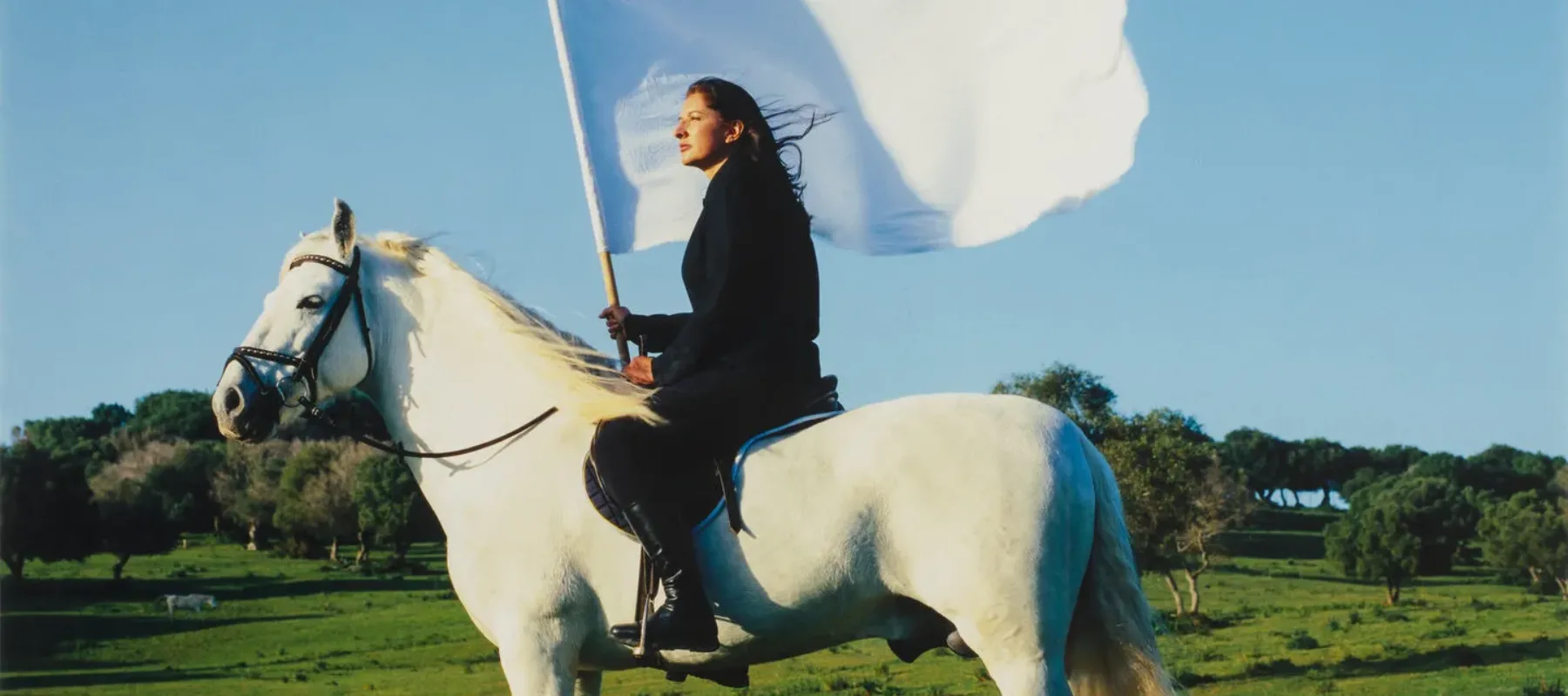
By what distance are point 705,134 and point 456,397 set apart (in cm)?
156

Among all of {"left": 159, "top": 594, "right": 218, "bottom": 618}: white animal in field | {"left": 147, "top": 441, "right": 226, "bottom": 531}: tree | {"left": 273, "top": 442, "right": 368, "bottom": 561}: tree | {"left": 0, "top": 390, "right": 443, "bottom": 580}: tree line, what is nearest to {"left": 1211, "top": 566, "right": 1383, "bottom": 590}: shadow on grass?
{"left": 0, "top": 390, "right": 443, "bottom": 580}: tree line

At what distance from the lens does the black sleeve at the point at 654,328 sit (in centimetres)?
640

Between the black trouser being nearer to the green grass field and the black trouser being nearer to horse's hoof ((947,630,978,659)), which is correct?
horse's hoof ((947,630,978,659))

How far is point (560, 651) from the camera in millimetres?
5785

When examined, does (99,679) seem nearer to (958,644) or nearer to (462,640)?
(462,640)

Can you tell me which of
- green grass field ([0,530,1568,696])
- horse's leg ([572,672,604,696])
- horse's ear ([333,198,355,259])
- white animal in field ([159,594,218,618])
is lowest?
green grass field ([0,530,1568,696])

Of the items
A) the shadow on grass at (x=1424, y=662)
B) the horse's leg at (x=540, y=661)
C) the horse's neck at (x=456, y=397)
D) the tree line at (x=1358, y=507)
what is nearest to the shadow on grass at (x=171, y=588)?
the tree line at (x=1358, y=507)

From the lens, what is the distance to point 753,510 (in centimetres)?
580

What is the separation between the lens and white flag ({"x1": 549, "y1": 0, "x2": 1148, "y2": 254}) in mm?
6961

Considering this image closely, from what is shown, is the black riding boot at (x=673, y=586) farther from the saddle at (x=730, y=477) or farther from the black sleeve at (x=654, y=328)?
the black sleeve at (x=654, y=328)

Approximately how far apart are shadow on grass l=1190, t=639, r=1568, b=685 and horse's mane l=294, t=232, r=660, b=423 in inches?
1129

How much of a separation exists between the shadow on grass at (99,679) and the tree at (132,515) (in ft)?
58.9

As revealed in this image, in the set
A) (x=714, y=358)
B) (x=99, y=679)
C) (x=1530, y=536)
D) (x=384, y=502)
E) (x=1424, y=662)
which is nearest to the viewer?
(x=714, y=358)

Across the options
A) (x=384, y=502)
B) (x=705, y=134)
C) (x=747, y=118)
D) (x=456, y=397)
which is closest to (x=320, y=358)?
(x=456, y=397)
